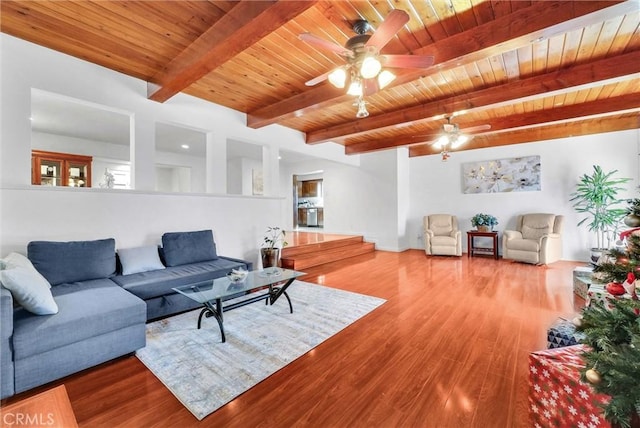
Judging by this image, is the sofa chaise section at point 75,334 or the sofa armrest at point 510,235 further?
the sofa armrest at point 510,235

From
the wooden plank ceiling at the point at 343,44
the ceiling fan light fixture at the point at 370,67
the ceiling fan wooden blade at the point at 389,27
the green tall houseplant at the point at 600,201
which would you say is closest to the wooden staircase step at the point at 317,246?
the wooden plank ceiling at the point at 343,44

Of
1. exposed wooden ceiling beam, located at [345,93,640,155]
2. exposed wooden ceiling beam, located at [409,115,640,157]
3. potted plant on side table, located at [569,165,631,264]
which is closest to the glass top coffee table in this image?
exposed wooden ceiling beam, located at [345,93,640,155]

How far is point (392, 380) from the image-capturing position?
6.03 feet

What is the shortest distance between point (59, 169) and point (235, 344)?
5717 mm

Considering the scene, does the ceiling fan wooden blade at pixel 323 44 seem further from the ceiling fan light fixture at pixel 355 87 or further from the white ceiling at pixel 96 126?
the white ceiling at pixel 96 126

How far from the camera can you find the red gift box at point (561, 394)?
117 cm

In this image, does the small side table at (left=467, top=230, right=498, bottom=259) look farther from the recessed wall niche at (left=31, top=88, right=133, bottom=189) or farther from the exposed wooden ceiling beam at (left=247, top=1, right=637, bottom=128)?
the recessed wall niche at (left=31, top=88, right=133, bottom=189)

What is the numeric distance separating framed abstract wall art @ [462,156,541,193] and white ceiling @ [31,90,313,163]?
17.6ft

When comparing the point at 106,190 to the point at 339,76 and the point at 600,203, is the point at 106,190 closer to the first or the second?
the point at 339,76

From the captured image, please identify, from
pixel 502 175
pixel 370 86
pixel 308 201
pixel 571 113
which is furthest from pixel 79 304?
pixel 502 175

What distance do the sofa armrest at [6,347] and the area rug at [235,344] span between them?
27.2 inches

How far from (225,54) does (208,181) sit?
215cm

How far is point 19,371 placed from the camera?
1.66 metres

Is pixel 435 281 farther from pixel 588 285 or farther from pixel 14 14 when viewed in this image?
pixel 14 14
